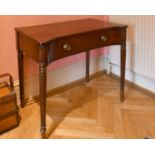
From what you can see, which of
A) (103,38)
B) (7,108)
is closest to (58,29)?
(103,38)

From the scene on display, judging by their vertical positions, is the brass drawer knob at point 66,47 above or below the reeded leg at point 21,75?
above

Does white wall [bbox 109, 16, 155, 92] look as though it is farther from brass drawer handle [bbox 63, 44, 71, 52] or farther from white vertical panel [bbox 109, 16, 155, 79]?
brass drawer handle [bbox 63, 44, 71, 52]

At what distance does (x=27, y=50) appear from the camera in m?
1.68

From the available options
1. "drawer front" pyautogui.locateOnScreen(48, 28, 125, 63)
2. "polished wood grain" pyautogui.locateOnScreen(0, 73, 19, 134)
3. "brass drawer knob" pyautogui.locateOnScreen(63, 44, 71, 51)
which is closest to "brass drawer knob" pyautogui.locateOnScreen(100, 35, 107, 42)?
"drawer front" pyautogui.locateOnScreen(48, 28, 125, 63)

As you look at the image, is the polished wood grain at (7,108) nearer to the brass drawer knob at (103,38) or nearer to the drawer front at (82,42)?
the drawer front at (82,42)

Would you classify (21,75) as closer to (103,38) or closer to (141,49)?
(103,38)

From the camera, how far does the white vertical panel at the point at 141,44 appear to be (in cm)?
207

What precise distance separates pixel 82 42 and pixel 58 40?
0.68 feet

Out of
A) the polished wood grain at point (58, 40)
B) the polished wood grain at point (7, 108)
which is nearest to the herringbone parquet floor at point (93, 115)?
the polished wood grain at point (7, 108)

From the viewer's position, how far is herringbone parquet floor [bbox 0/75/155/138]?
5.74 ft

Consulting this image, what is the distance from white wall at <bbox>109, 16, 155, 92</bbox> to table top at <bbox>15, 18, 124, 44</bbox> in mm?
373

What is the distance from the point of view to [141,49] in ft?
7.16
